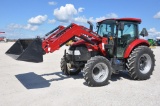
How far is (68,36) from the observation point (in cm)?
837

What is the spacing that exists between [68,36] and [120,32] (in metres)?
2.32

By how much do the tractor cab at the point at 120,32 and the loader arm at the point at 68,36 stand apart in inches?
25.1

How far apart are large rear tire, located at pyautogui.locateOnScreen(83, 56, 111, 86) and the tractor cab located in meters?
1.06

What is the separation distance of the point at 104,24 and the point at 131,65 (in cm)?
211

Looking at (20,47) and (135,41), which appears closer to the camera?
(20,47)

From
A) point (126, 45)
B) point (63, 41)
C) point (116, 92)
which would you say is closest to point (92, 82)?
point (116, 92)

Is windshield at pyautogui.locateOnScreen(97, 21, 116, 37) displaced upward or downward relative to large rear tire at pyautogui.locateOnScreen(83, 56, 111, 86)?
upward

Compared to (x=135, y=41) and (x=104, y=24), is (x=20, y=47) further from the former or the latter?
(x=135, y=41)

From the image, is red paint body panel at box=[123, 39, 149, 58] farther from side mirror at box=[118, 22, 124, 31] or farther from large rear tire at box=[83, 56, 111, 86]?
large rear tire at box=[83, 56, 111, 86]

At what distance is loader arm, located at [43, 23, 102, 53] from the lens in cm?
796

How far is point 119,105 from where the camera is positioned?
620cm

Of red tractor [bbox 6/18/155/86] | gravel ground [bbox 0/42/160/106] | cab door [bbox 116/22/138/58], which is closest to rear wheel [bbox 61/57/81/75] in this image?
red tractor [bbox 6/18/155/86]

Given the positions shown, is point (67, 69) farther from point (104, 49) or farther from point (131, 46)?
point (131, 46)

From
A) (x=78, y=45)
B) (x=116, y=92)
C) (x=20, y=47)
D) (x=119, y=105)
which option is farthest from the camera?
(x=78, y=45)
